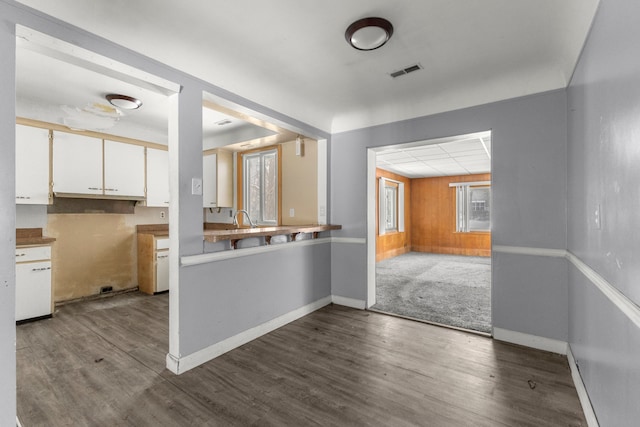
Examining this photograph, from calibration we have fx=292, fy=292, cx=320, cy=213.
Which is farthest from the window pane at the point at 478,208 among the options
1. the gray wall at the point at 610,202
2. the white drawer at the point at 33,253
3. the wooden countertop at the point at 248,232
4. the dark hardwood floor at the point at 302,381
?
the white drawer at the point at 33,253

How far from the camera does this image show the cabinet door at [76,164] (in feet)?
12.5

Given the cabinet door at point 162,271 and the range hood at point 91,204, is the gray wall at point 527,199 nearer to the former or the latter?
the cabinet door at point 162,271

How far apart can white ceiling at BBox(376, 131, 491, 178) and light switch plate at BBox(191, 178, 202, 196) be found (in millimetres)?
2370

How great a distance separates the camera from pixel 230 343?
2711 mm

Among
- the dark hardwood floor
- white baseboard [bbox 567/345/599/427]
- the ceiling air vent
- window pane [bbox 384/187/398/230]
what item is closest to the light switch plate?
the dark hardwood floor

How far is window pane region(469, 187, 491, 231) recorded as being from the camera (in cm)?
880

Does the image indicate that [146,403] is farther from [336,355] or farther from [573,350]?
[573,350]

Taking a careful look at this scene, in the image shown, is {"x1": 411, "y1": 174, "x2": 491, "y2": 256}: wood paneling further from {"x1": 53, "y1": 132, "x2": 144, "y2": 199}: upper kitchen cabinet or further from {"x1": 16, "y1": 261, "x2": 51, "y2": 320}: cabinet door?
{"x1": 16, "y1": 261, "x2": 51, "y2": 320}: cabinet door

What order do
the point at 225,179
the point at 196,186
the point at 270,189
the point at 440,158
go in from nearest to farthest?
1. the point at 196,186
2. the point at 270,189
3. the point at 225,179
4. the point at 440,158

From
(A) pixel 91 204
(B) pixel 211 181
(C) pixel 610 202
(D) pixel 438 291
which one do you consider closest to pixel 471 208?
(D) pixel 438 291

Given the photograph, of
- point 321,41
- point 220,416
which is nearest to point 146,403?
point 220,416

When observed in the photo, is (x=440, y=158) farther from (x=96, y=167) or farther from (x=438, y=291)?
(x=96, y=167)

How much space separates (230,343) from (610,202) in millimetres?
2845

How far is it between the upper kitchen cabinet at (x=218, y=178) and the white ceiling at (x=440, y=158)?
2758 mm
